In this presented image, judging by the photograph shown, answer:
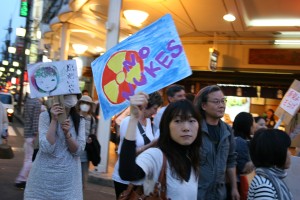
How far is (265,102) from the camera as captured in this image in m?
14.1

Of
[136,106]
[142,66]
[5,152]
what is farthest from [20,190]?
[136,106]

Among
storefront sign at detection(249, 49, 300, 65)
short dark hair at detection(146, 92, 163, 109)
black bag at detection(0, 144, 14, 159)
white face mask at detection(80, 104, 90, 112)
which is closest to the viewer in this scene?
short dark hair at detection(146, 92, 163, 109)

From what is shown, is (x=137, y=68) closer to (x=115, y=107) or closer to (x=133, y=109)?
(x=115, y=107)

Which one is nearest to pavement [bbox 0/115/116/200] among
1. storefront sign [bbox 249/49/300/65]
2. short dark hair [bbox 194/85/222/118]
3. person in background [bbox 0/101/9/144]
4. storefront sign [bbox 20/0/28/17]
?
person in background [bbox 0/101/9/144]

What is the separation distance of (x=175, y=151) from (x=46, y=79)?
1.80m

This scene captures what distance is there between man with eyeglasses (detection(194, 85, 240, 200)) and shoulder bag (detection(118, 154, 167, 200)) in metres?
1.12

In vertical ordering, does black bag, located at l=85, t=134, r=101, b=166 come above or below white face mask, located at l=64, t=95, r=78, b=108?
below

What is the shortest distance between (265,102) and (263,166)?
38.7 feet

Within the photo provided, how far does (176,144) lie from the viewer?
2533mm

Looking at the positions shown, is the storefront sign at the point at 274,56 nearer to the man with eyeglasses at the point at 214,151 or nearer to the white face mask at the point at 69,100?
the man with eyeglasses at the point at 214,151

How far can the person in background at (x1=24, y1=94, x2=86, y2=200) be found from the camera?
12.2ft

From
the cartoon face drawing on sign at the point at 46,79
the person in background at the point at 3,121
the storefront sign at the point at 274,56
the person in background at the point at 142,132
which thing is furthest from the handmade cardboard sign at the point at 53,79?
the storefront sign at the point at 274,56

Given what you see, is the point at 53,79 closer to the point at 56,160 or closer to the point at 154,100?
the point at 56,160

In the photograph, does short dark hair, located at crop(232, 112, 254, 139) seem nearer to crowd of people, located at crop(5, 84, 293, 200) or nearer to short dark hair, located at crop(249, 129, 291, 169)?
crowd of people, located at crop(5, 84, 293, 200)
